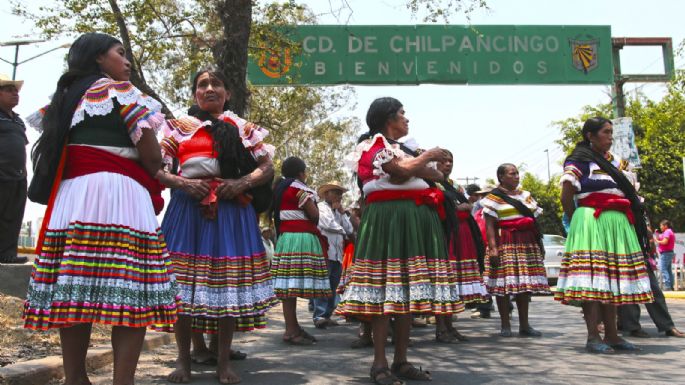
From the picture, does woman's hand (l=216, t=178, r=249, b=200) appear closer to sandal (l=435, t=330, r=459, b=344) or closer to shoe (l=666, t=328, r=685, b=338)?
sandal (l=435, t=330, r=459, b=344)

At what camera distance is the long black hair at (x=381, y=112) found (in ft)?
16.1

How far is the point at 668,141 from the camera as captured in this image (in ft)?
91.9

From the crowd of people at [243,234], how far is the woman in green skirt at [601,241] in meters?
0.01

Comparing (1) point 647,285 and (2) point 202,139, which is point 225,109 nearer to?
(2) point 202,139

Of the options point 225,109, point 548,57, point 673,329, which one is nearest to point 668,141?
point 548,57

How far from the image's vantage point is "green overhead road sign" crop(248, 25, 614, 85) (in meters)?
12.9

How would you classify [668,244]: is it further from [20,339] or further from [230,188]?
[20,339]

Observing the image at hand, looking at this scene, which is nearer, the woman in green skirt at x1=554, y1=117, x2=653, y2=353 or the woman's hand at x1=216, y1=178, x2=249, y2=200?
the woman's hand at x1=216, y1=178, x2=249, y2=200

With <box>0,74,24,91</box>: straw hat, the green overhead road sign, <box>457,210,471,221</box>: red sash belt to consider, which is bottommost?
<box>457,210,471,221</box>: red sash belt

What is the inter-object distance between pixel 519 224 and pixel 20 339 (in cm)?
501

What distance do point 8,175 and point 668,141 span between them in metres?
27.3

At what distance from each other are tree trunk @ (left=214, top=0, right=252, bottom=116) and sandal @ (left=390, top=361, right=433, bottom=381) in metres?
4.98

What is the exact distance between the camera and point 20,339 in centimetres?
506

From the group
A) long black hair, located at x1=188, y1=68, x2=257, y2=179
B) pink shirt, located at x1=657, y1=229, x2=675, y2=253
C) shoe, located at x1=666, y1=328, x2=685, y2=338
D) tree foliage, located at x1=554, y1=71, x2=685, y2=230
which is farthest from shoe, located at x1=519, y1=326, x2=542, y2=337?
tree foliage, located at x1=554, y1=71, x2=685, y2=230
